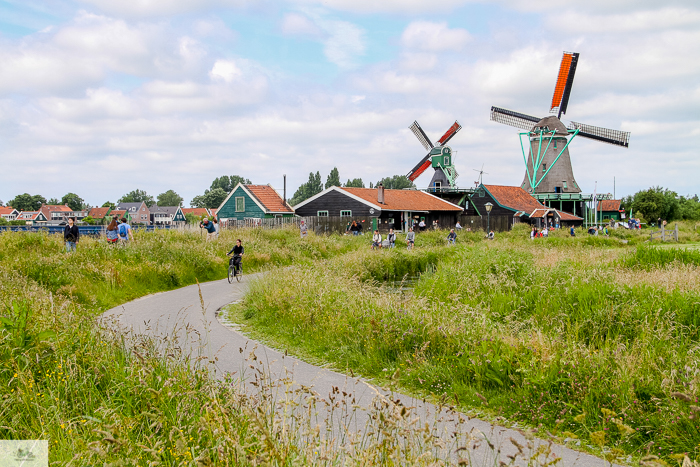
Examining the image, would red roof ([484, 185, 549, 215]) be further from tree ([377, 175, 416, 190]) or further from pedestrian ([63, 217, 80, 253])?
tree ([377, 175, 416, 190])

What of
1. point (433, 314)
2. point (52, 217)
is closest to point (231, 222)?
point (433, 314)

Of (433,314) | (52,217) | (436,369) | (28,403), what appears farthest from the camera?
(52,217)

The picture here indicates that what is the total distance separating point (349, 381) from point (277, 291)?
441 centimetres

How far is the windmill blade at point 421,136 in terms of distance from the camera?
6169 centimetres

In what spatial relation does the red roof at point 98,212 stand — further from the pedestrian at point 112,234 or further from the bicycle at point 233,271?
the bicycle at point 233,271

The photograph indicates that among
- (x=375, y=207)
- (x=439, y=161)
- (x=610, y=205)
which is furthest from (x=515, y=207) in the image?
(x=610, y=205)

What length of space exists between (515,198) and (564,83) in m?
14.2

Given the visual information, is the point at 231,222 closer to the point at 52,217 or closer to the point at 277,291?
the point at 277,291

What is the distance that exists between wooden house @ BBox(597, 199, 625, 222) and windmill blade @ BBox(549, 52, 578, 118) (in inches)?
1053

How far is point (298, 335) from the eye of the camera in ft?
28.8

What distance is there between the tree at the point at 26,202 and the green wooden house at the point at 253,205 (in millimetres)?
117840

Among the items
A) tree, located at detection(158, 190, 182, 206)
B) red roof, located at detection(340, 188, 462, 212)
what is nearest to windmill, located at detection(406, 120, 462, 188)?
red roof, located at detection(340, 188, 462, 212)

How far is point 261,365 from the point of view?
278 inches

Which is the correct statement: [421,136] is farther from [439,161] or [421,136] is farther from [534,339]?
[534,339]
